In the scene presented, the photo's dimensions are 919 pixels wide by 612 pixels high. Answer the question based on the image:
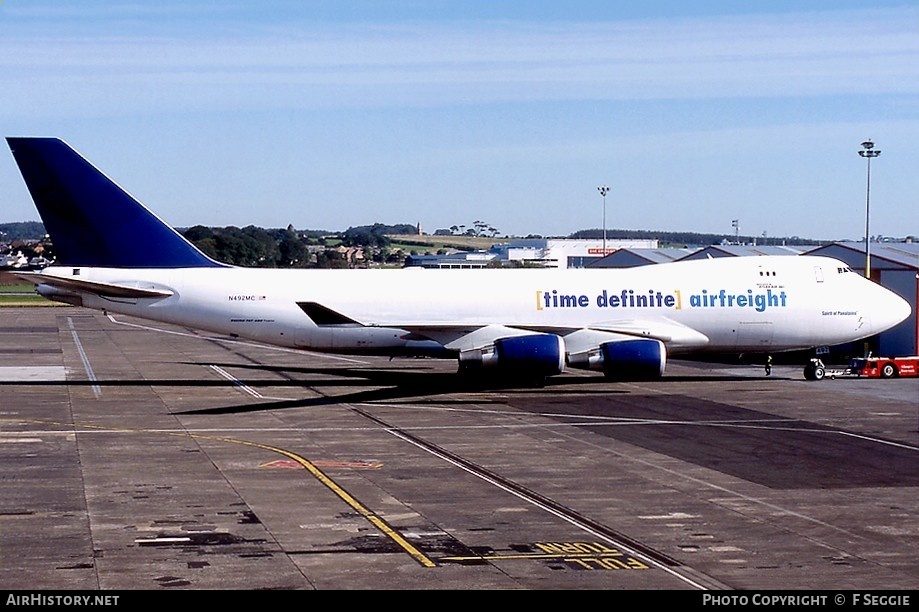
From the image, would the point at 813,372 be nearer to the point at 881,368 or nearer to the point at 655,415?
the point at 881,368

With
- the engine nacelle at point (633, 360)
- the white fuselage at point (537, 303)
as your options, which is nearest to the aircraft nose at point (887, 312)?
the white fuselage at point (537, 303)

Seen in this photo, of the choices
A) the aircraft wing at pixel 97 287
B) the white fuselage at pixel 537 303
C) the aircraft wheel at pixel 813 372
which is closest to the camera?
the aircraft wing at pixel 97 287

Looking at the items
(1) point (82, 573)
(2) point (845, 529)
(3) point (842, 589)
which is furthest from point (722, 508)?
(1) point (82, 573)

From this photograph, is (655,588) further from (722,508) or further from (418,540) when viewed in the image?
(722,508)

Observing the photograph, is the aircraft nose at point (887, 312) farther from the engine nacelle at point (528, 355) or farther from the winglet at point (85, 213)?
the winglet at point (85, 213)

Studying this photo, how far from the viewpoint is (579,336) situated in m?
46.1

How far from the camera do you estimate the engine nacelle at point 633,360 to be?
44969 mm

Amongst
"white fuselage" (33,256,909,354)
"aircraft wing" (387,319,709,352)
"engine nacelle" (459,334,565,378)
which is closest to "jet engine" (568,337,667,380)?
"aircraft wing" (387,319,709,352)

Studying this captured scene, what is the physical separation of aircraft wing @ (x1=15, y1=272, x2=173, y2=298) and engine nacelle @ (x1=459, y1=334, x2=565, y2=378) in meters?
13.3

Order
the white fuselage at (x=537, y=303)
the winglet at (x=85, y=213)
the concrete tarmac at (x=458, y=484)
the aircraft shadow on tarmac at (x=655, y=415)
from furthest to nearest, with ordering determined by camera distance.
A: the white fuselage at (x=537, y=303) < the winglet at (x=85, y=213) < the aircraft shadow on tarmac at (x=655, y=415) < the concrete tarmac at (x=458, y=484)

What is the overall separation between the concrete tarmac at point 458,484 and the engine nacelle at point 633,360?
1230mm

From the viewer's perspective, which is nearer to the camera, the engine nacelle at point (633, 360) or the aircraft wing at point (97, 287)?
the aircraft wing at point (97, 287)

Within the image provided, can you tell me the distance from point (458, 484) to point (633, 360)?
1896 centimetres

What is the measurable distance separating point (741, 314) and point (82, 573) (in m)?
35.1
